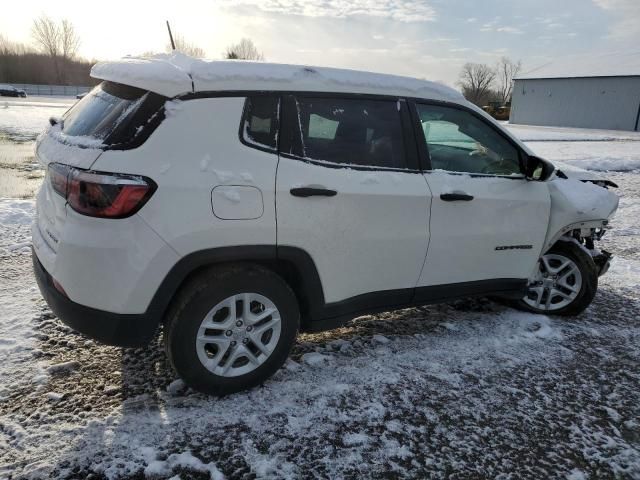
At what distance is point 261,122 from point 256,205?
1.65 ft

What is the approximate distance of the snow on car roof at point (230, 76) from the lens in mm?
2615

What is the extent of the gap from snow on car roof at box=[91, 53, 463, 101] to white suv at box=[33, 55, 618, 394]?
0.01 meters

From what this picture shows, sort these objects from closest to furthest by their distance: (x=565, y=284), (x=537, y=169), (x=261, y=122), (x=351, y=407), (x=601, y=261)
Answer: (x=261, y=122)
(x=351, y=407)
(x=537, y=169)
(x=565, y=284)
(x=601, y=261)

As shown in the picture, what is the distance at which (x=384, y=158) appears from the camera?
127 inches

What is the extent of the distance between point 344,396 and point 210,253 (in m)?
1.23

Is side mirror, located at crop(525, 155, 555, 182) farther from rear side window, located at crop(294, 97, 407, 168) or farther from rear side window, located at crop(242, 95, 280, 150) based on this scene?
rear side window, located at crop(242, 95, 280, 150)

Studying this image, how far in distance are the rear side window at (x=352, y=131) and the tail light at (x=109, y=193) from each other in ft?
3.12

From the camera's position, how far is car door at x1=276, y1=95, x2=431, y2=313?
2.86 metres

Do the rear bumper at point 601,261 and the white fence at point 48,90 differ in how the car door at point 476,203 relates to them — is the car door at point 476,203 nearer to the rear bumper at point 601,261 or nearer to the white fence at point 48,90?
the rear bumper at point 601,261

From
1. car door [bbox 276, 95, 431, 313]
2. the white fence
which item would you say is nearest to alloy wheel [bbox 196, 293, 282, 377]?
car door [bbox 276, 95, 431, 313]

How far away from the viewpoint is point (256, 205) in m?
2.69

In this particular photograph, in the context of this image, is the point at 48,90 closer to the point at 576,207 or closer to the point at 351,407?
the point at 576,207

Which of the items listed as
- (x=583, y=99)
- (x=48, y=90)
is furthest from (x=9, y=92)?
(x=583, y=99)

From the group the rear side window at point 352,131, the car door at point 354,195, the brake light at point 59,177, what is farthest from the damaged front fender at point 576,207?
the brake light at point 59,177
